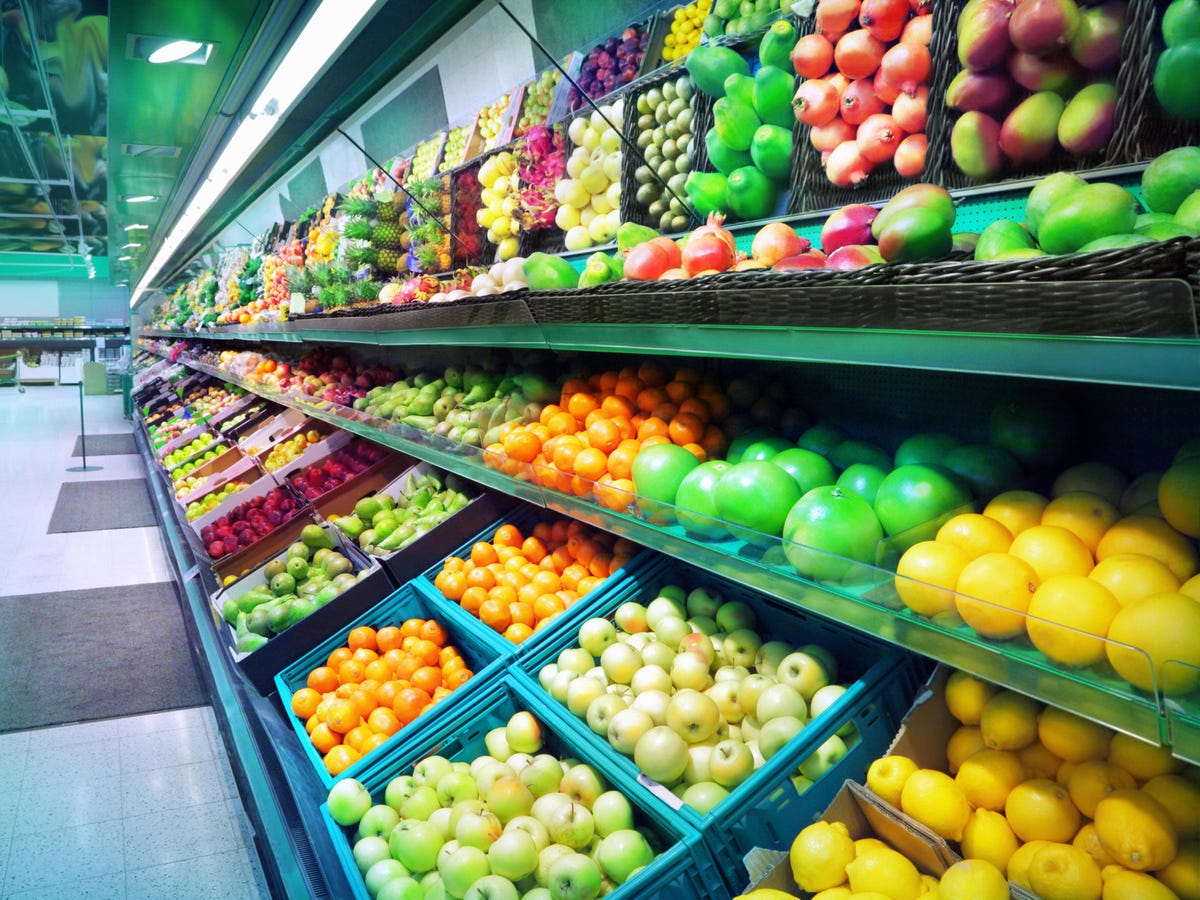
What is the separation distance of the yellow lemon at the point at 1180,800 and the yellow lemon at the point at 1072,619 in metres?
0.26

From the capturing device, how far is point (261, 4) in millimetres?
3396

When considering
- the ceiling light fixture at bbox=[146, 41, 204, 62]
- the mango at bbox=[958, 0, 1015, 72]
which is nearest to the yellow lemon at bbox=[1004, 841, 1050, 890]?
the mango at bbox=[958, 0, 1015, 72]

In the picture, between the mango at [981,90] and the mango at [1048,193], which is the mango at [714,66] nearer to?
the mango at [981,90]

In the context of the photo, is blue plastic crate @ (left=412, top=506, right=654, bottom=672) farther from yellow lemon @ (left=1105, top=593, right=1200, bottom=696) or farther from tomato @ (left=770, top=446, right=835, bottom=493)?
yellow lemon @ (left=1105, top=593, right=1200, bottom=696)

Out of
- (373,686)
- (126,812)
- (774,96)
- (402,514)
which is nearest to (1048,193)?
(774,96)

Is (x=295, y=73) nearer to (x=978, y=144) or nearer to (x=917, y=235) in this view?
(x=978, y=144)

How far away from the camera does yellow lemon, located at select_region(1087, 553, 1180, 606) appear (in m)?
0.87

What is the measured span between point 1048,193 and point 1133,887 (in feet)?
2.88

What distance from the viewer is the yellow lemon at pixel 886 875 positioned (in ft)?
3.35

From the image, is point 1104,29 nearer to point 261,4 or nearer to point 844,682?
point 844,682

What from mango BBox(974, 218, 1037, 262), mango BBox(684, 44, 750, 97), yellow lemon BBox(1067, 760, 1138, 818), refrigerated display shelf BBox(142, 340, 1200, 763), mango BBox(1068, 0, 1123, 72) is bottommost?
yellow lemon BBox(1067, 760, 1138, 818)

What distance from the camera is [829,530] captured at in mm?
1223

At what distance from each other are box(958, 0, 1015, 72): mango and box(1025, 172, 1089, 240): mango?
38 centimetres

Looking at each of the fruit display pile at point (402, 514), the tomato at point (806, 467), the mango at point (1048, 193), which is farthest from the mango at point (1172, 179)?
the fruit display pile at point (402, 514)
